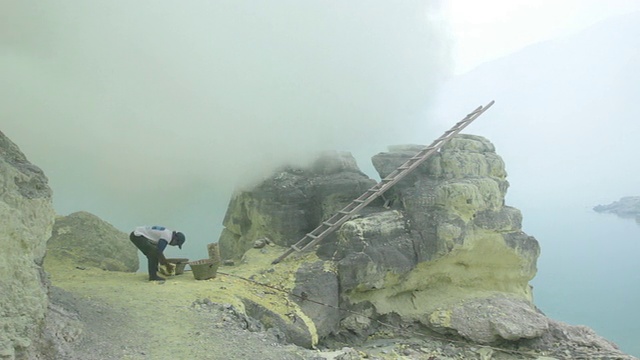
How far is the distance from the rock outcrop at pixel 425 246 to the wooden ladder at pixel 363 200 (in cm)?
17

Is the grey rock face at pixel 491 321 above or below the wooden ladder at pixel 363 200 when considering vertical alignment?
below

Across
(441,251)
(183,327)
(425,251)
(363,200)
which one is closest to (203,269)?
(183,327)

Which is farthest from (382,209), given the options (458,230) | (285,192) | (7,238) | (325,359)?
(7,238)

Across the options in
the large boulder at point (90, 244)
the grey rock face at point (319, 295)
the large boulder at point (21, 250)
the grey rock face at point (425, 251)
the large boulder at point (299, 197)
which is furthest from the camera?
the large boulder at point (299, 197)

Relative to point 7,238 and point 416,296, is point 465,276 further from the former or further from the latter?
point 7,238

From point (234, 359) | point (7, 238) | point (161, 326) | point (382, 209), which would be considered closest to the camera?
point (7, 238)

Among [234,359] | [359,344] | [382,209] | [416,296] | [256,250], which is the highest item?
[382,209]

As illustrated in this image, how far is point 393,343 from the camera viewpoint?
6.43 meters

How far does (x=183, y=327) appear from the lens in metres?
4.16

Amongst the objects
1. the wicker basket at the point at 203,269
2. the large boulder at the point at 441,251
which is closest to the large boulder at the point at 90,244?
the wicker basket at the point at 203,269

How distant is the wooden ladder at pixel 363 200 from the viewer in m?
7.14

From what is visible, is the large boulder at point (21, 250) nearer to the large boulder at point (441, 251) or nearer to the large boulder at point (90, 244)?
the large boulder at point (90, 244)

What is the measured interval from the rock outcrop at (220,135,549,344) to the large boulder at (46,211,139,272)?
2467mm

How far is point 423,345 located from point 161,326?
157 inches
